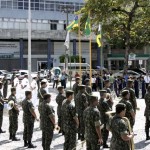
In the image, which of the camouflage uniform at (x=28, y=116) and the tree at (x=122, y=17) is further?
the tree at (x=122, y=17)

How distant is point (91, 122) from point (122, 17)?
26.8m

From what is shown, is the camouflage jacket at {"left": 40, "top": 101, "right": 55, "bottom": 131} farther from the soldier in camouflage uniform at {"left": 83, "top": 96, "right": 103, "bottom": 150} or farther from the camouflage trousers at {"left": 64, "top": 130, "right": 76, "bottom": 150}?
the soldier in camouflage uniform at {"left": 83, "top": 96, "right": 103, "bottom": 150}

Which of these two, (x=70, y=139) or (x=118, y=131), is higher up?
(x=118, y=131)

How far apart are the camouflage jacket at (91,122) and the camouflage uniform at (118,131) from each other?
51.8 inches

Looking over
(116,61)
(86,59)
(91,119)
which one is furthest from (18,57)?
(91,119)

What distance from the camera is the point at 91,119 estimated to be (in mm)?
9031

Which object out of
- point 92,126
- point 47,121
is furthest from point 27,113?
point 92,126

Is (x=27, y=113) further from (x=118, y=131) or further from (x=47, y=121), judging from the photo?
(x=118, y=131)

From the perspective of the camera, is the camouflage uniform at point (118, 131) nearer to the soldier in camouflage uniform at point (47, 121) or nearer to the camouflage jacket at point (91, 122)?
the camouflage jacket at point (91, 122)

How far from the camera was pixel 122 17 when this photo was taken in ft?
114

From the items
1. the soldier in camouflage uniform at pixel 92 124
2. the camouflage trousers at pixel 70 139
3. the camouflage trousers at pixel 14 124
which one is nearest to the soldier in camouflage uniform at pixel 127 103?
the camouflage trousers at pixel 70 139

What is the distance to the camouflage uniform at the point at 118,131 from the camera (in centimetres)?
743

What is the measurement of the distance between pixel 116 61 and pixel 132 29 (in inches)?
1232

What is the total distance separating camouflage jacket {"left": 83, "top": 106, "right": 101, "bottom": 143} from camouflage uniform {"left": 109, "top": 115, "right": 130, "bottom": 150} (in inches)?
51.8
